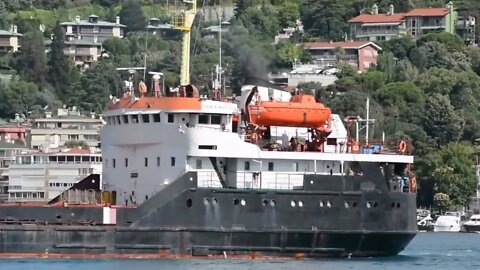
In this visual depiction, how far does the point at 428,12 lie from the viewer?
16362 cm

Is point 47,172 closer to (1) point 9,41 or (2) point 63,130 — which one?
(2) point 63,130

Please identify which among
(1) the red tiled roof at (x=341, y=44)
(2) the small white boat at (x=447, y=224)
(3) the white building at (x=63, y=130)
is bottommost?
(2) the small white boat at (x=447, y=224)

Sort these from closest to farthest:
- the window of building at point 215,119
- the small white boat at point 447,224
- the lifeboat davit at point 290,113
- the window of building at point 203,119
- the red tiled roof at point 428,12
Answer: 1. the window of building at point 203,119
2. the window of building at point 215,119
3. the lifeboat davit at point 290,113
4. the small white boat at point 447,224
5. the red tiled roof at point 428,12

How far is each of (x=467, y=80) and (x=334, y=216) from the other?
73.8 meters

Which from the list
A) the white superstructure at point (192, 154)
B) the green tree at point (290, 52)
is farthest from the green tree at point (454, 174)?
the white superstructure at point (192, 154)

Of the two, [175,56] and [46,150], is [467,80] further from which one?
[46,150]

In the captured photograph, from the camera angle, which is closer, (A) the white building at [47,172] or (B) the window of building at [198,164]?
(B) the window of building at [198,164]

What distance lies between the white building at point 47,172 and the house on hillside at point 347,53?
4149cm


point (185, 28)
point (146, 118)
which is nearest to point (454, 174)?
point (185, 28)

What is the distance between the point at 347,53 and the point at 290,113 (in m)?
93.4

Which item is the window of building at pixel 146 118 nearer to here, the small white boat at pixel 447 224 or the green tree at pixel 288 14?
the small white boat at pixel 447 224

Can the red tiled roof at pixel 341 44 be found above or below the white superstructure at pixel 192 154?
below

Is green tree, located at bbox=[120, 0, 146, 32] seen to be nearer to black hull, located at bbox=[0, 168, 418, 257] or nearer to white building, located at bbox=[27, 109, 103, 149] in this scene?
white building, located at bbox=[27, 109, 103, 149]

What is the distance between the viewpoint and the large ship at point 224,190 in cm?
5922
